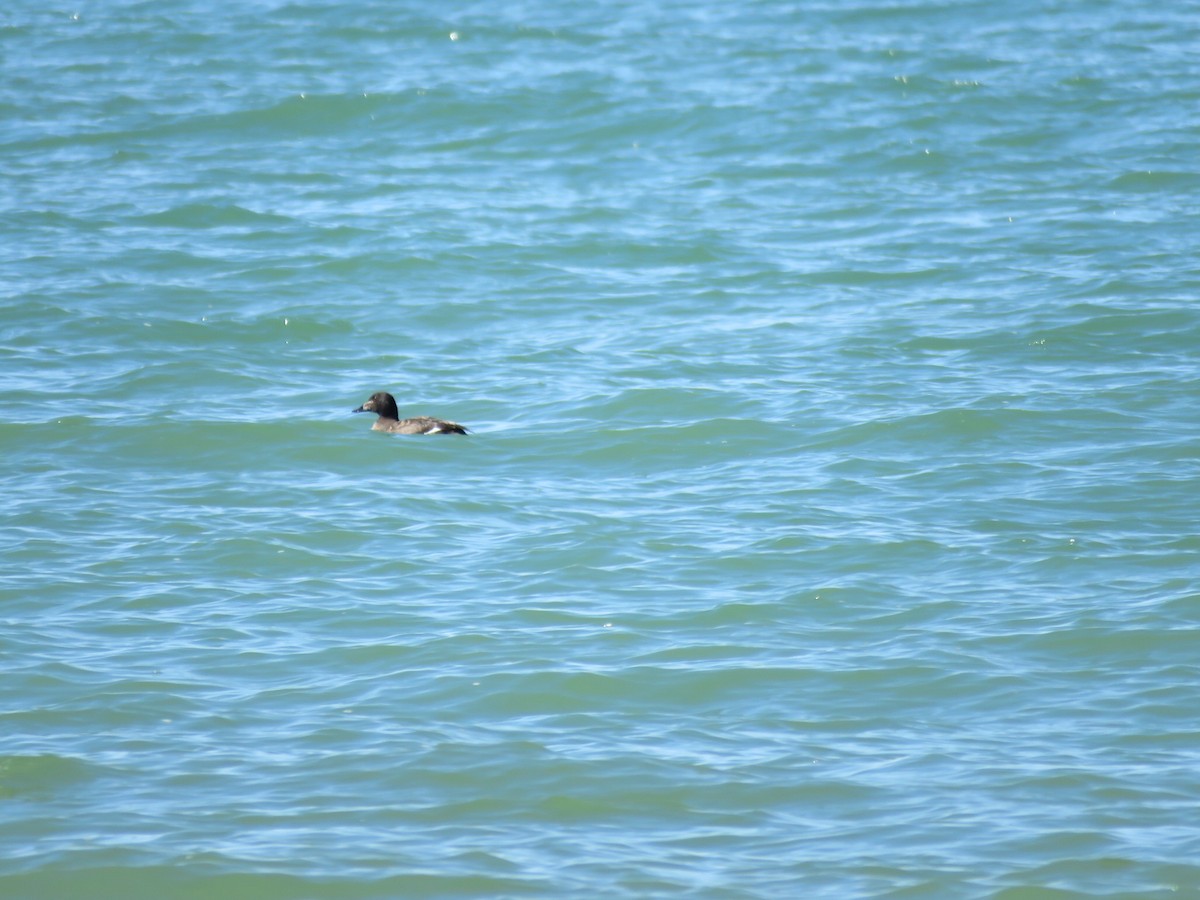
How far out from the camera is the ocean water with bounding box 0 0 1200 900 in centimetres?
647

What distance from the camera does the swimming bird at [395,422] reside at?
11844 millimetres

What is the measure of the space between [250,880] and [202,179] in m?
14.0

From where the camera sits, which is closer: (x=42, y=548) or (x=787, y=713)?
(x=787, y=713)

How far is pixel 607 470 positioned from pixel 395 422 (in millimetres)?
1802

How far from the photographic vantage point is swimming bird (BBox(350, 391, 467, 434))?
11.8 meters

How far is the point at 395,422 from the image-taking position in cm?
1201

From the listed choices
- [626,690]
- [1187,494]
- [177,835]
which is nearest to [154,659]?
[177,835]

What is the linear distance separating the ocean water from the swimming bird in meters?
0.14

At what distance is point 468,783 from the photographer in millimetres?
6750

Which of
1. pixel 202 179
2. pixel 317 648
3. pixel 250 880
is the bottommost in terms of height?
pixel 250 880

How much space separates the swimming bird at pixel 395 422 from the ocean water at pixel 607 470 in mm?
138

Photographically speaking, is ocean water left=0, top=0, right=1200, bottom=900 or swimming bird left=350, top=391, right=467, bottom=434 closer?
ocean water left=0, top=0, right=1200, bottom=900

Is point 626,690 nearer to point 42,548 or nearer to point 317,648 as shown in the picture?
point 317,648

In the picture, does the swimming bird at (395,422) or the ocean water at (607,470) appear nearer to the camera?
the ocean water at (607,470)
